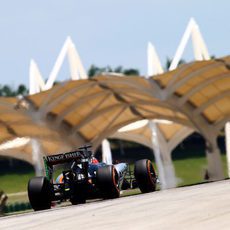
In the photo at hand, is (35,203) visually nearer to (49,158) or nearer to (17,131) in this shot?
(49,158)

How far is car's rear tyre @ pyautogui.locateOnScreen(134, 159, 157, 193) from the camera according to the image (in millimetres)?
22172

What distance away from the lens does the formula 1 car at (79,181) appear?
20.3 m

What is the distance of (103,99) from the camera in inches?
2458

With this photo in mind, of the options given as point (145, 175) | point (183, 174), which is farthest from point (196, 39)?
point (145, 175)

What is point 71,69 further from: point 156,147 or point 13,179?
point 13,179

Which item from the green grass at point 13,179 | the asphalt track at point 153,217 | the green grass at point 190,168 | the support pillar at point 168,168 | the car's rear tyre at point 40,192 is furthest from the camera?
the green grass at point 190,168

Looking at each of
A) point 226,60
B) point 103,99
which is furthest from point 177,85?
point 103,99

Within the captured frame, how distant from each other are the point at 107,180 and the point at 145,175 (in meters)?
2.32

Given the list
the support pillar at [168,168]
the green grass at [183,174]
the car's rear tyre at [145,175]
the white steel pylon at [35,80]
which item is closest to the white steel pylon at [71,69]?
the white steel pylon at [35,80]

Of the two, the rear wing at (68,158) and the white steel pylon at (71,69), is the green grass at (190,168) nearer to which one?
the white steel pylon at (71,69)

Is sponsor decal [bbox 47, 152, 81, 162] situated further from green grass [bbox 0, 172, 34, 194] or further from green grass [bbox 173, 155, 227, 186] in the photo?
green grass [bbox 173, 155, 227, 186]

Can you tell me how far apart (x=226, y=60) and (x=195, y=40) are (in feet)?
75.9

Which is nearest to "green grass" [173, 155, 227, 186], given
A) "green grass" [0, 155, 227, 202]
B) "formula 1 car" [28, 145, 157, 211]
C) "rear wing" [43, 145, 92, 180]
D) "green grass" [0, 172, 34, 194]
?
"green grass" [0, 155, 227, 202]

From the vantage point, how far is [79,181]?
21094mm
